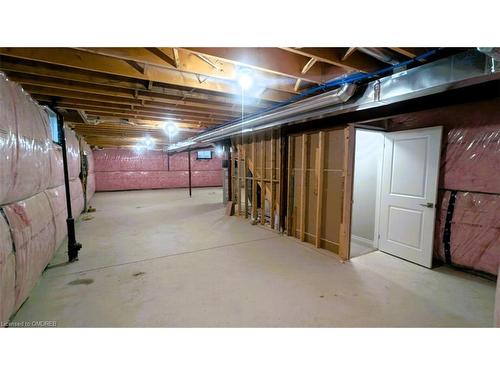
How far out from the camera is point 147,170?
11656mm

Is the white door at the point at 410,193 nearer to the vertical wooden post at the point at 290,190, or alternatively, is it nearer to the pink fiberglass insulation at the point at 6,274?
the vertical wooden post at the point at 290,190

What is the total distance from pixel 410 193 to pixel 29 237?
14.2ft

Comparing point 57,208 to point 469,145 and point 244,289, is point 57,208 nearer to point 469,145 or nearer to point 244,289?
point 244,289

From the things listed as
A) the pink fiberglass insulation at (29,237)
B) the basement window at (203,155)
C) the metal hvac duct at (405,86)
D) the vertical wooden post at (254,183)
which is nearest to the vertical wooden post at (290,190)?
the metal hvac duct at (405,86)

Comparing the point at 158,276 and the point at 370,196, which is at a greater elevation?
the point at 370,196

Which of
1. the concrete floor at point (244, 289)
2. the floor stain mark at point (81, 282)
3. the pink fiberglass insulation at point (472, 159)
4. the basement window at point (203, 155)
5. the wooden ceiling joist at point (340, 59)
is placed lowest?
the floor stain mark at point (81, 282)

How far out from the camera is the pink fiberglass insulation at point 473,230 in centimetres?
251

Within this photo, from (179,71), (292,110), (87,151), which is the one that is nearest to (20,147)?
(179,71)

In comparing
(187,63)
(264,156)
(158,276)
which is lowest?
(158,276)

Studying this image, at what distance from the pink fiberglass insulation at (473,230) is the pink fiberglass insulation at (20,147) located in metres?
4.48
